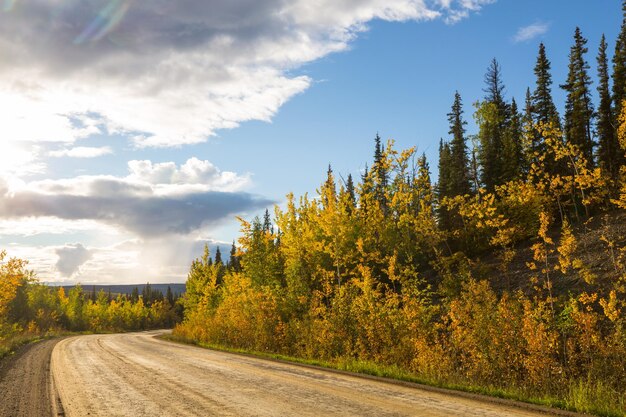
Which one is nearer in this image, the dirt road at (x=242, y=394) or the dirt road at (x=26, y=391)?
the dirt road at (x=242, y=394)

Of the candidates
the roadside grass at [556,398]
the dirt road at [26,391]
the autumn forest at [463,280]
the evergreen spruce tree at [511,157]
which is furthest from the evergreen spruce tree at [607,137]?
the dirt road at [26,391]

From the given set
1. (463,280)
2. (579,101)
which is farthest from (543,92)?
(463,280)

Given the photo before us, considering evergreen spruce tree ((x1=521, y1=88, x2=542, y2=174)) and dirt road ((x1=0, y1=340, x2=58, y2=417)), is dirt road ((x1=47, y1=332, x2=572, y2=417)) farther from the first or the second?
evergreen spruce tree ((x1=521, y1=88, x2=542, y2=174))

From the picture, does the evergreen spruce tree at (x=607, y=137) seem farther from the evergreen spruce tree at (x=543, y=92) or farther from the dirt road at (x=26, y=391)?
the dirt road at (x=26, y=391)

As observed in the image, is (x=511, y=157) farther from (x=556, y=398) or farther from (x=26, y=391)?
(x=26, y=391)

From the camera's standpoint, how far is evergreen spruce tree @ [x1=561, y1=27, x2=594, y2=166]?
51.7 m

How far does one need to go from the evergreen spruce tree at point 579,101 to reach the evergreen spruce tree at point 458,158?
12.2m

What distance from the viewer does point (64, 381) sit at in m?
13.5

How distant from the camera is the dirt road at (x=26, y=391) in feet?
32.0

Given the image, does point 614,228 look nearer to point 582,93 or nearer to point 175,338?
point 582,93

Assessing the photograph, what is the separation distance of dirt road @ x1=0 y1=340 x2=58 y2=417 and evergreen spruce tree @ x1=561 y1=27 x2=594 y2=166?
54.1 meters

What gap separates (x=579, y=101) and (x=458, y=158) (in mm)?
15067

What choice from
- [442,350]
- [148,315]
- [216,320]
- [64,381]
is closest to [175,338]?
[216,320]

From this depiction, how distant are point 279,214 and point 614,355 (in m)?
21.1
